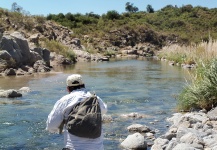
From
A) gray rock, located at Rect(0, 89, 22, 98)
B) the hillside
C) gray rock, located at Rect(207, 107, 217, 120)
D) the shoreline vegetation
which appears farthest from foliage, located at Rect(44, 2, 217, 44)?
gray rock, located at Rect(207, 107, 217, 120)

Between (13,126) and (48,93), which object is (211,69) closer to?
(13,126)

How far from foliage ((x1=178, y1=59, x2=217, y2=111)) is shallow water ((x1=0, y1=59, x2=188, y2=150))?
497 millimetres

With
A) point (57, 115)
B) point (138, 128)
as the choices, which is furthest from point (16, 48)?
point (57, 115)

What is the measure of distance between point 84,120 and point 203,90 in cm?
722

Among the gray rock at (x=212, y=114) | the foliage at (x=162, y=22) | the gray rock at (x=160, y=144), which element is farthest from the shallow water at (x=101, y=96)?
the foliage at (x=162, y=22)

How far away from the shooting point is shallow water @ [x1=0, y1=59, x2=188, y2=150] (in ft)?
29.9

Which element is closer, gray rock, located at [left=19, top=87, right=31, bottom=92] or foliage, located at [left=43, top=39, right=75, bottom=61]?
gray rock, located at [left=19, top=87, right=31, bottom=92]

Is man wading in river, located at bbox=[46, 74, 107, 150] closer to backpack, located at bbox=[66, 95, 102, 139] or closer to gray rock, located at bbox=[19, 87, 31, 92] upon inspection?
backpack, located at bbox=[66, 95, 102, 139]

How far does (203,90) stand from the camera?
36.6ft

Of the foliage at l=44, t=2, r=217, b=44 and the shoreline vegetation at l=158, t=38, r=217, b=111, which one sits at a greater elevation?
the foliage at l=44, t=2, r=217, b=44

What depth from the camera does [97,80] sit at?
2127 cm

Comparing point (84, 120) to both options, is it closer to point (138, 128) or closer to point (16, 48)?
point (138, 128)

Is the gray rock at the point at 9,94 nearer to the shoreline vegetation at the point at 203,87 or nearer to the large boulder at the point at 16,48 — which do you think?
the shoreline vegetation at the point at 203,87

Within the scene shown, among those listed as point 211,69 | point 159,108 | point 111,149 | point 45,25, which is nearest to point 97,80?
point 159,108
